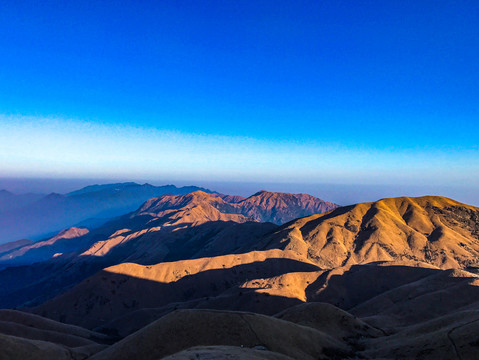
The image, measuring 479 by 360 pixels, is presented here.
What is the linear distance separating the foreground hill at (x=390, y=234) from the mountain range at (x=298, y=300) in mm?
687

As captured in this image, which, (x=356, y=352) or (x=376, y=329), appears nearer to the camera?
(x=356, y=352)

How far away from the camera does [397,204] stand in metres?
183

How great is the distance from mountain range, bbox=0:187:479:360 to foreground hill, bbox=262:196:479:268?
2.26ft

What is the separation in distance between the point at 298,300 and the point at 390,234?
9116 cm

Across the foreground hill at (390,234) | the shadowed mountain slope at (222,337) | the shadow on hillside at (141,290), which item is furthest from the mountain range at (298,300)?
the foreground hill at (390,234)

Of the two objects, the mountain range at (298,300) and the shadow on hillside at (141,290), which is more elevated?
the mountain range at (298,300)

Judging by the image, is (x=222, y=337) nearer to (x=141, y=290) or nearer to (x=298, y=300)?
(x=298, y=300)

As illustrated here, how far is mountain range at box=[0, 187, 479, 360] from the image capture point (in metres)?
37.8

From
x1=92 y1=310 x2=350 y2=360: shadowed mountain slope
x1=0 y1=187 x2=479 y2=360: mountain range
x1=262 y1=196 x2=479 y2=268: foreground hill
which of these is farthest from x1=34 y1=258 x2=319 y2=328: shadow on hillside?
x1=92 y1=310 x2=350 y2=360: shadowed mountain slope

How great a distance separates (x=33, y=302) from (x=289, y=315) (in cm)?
20030

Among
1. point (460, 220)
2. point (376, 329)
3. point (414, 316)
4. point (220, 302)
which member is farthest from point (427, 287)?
point (460, 220)

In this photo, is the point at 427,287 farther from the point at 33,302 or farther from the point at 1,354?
the point at 33,302

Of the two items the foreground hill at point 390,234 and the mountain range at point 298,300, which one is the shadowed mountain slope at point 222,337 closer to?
the mountain range at point 298,300

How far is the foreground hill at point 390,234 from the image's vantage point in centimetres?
13812
